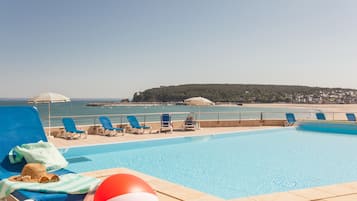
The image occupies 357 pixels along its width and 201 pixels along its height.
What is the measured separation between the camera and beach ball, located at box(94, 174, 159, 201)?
1827 mm

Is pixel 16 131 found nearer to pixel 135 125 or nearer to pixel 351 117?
pixel 135 125

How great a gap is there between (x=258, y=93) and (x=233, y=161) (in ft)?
273

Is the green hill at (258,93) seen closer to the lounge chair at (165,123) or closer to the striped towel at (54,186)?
the lounge chair at (165,123)

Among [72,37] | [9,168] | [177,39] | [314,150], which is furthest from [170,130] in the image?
[72,37]

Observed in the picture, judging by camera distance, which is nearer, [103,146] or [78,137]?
[103,146]

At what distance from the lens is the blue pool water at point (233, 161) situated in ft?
21.0

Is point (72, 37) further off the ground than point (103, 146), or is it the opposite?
point (72, 37)

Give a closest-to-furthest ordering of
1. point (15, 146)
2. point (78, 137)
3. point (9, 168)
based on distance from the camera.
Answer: point (9, 168) → point (15, 146) → point (78, 137)

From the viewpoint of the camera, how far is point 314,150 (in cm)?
1025

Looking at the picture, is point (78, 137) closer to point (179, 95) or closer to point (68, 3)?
point (68, 3)

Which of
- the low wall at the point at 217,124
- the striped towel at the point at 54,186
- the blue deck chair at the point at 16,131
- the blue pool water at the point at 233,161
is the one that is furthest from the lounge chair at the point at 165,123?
the striped towel at the point at 54,186

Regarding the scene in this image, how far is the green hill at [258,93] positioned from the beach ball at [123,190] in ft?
253

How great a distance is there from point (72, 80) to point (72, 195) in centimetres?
2924

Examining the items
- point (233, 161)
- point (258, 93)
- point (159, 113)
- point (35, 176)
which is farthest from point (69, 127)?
point (258, 93)
